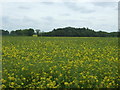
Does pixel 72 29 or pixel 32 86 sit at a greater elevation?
pixel 72 29

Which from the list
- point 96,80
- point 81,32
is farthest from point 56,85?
point 81,32

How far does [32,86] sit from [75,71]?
191cm

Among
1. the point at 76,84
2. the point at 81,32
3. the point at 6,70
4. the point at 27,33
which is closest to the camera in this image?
the point at 76,84

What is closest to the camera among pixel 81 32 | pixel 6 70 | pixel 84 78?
pixel 84 78

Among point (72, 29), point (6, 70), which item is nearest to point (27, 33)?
point (72, 29)

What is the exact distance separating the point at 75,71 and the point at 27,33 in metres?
36.3

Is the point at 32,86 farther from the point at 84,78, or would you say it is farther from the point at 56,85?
the point at 84,78

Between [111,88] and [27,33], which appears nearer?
[111,88]

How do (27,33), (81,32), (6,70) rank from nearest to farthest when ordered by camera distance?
1. (6,70)
2. (81,32)
3. (27,33)

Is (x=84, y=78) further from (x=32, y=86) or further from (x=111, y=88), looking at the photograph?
(x=32, y=86)

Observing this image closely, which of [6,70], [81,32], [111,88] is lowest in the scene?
[111,88]

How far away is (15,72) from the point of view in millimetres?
7250

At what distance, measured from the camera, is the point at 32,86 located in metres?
6.36

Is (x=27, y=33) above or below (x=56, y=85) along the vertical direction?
above
